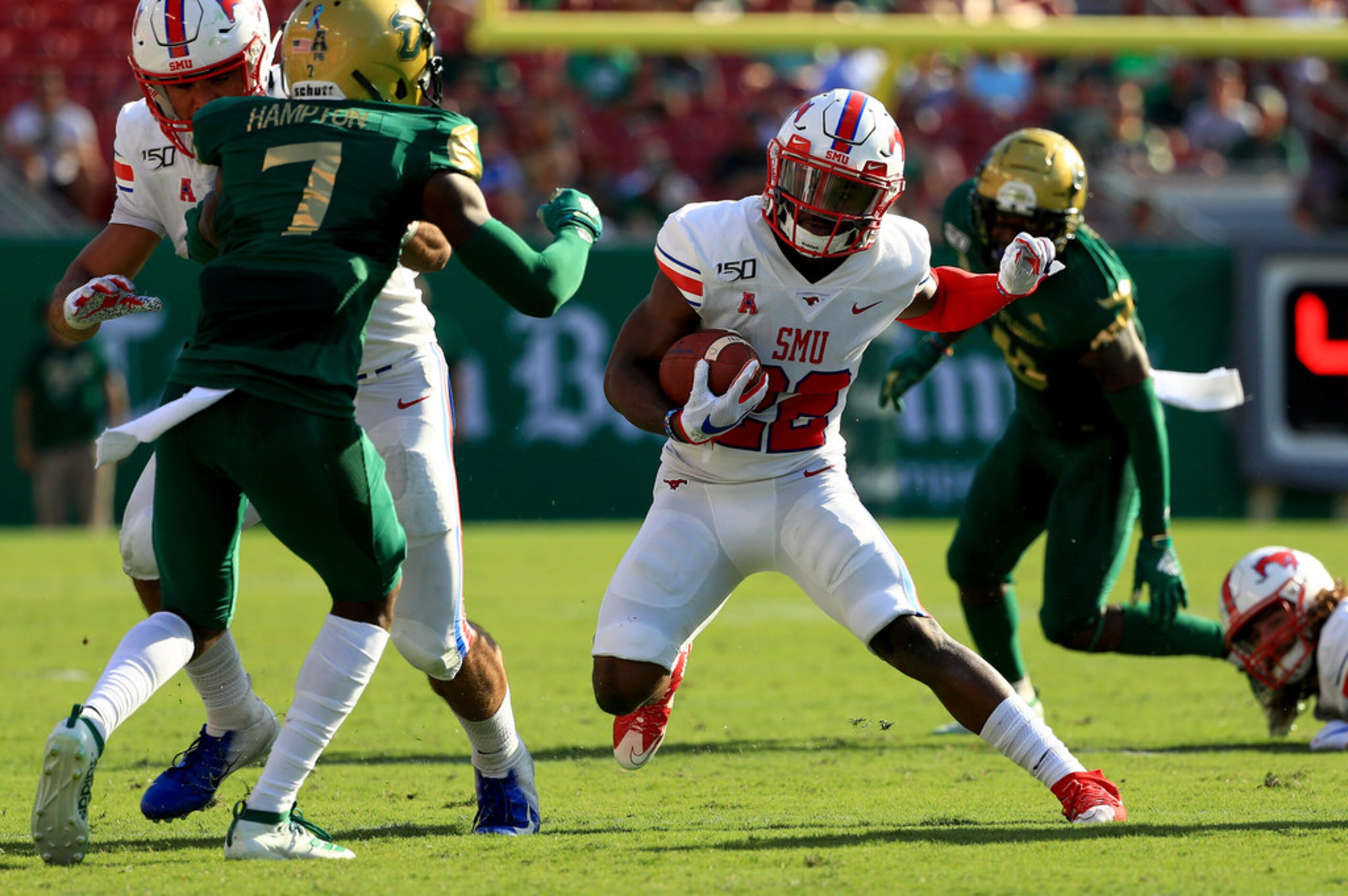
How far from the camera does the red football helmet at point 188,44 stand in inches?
157

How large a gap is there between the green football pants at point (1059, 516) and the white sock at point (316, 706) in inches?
94.6

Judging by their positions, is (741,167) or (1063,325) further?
(741,167)

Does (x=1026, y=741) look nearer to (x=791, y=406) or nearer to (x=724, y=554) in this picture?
(x=724, y=554)

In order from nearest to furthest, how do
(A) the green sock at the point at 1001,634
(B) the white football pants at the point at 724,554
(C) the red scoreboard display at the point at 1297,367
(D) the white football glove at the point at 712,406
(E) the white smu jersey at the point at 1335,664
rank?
(D) the white football glove at the point at 712,406 → (B) the white football pants at the point at 724,554 → (E) the white smu jersey at the point at 1335,664 → (A) the green sock at the point at 1001,634 → (C) the red scoreboard display at the point at 1297,367

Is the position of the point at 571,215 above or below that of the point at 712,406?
above

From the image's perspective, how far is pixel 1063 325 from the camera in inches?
199

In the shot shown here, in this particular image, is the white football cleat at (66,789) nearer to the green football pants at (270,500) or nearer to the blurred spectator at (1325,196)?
the green football pants at (270,500)

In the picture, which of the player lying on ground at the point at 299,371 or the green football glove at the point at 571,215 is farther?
the green football glove at the point at 571,215

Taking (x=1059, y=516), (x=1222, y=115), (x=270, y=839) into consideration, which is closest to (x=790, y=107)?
(x=1222, y=115)

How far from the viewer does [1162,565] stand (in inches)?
191

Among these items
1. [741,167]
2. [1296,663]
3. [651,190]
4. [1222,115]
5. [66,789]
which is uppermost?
[66,789]

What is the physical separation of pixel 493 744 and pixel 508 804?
0.45 ft

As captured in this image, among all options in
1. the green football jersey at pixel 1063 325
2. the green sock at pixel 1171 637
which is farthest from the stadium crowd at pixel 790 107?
the green sock at pixel 1171 637

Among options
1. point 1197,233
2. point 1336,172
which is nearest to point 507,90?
point 1197,233
